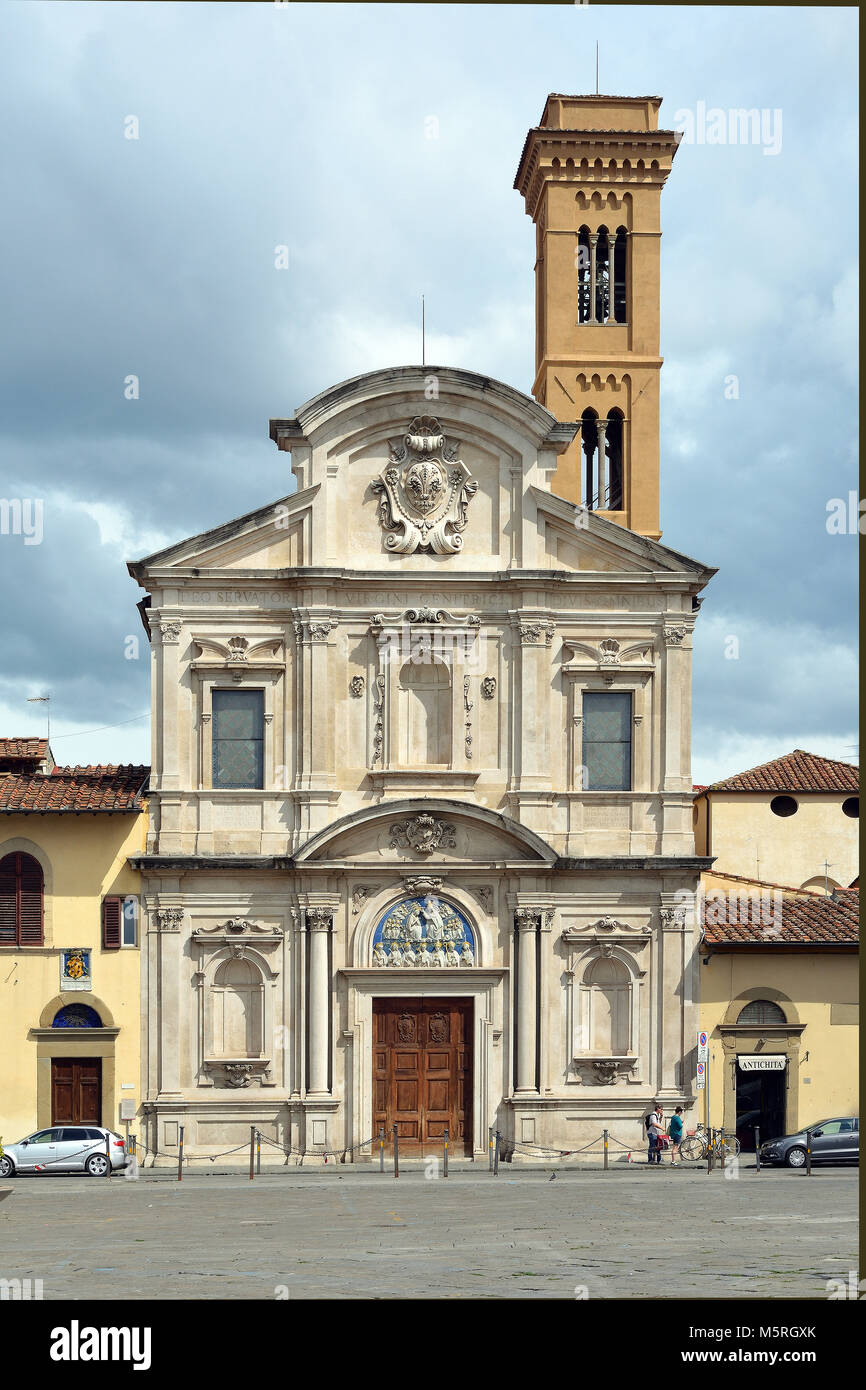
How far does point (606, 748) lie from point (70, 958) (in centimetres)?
1187

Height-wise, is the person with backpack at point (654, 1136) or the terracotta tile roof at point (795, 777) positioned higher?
the terracotta tile roof at point (795, 777)

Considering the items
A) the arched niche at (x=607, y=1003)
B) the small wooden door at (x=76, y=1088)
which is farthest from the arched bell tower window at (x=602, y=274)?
the small wooden door at (x=76, y=1088)

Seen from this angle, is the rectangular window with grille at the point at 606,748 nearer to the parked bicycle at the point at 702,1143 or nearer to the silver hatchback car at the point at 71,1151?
the parked bicycle at the point at 702,1143

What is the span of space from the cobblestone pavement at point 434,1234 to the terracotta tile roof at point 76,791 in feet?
23.9

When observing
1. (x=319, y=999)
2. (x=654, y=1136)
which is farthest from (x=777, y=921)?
(x=319, y=999)

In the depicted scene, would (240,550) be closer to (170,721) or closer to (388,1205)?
(170,721)

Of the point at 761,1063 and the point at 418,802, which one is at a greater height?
the point at 418,802

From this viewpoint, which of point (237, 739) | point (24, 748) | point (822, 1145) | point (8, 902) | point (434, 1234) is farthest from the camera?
point (24, 748)

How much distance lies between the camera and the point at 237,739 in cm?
3700

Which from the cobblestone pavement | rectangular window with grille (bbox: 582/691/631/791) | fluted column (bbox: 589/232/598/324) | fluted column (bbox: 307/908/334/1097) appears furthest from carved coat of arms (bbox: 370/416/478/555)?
fluted column (bbox: 589/232/598/324)


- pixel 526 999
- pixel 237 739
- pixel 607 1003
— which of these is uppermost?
pixel 237 739

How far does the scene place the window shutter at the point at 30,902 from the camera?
36.5 metres

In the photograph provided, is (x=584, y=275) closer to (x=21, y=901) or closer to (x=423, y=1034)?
(x=423, y=1034)

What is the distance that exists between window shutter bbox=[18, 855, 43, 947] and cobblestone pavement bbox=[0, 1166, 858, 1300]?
4.85 m
